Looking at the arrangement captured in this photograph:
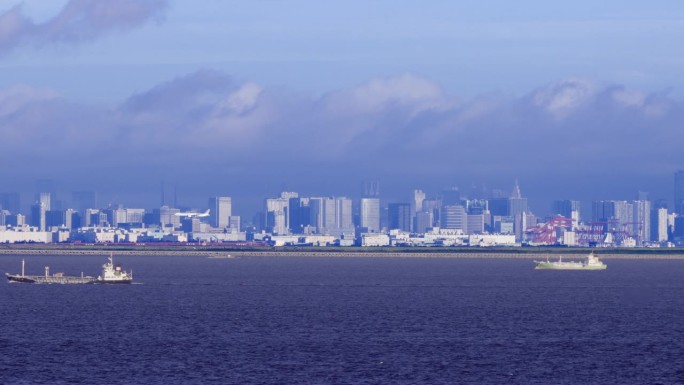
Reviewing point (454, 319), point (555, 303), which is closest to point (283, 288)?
point (555, 303)

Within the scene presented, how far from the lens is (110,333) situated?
96125 millimetres

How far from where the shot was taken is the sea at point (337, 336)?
75625 millimetres

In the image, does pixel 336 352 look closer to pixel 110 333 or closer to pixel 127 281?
pixel 110 333

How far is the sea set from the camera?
75.6m

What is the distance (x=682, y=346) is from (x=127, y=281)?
86.5 meters

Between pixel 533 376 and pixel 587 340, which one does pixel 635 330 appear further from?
pixel 533 376

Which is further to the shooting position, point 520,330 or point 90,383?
point 520,330

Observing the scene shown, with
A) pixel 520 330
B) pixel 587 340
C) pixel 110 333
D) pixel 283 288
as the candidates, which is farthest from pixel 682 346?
pixel 283 288

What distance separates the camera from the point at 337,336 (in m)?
94.9

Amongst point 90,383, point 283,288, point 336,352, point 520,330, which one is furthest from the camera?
point 283,288

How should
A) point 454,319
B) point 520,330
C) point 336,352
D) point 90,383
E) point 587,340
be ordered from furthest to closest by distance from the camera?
point 454,319 < point 520,330 < point 587,340 < point 336,352 < point 90,383

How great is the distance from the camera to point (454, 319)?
10975 cm

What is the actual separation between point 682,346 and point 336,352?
2199 cm

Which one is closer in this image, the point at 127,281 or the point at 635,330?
the point at 635,330
